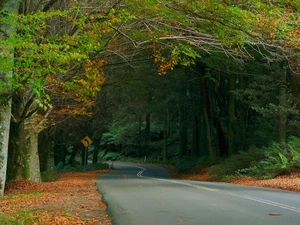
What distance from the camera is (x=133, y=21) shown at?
59.9 feet

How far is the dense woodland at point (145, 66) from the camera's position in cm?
1379

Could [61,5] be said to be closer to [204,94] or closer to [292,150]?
[292,150]

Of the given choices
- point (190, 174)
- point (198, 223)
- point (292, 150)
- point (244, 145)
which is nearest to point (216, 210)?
point (198, 223)

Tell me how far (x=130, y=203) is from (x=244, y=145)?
23.1m

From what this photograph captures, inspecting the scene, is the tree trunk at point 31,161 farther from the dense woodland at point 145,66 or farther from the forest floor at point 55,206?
the forest floor at point 55,206

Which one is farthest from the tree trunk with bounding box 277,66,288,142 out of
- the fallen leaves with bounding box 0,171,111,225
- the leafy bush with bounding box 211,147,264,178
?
the fallen leaves with bounding box 0,171,111,225

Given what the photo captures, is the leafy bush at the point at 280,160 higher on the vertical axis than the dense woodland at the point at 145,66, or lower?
lower

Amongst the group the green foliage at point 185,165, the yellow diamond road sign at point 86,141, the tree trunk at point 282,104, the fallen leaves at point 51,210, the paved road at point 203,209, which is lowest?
the fallen leaves at point 51,210

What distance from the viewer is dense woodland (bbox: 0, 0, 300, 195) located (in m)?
13.8

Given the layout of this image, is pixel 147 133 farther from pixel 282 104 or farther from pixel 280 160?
pixel 280 160

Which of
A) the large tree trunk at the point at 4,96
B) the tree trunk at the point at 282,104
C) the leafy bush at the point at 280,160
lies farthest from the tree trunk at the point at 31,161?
the tree trunk at the point at 282,104

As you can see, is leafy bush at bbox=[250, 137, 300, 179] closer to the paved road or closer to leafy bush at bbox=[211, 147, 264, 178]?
leafy bush at bbox=[211, 147, 264, 178]

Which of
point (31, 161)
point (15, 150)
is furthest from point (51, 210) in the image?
point (31, 161)

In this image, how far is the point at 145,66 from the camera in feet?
96.4
